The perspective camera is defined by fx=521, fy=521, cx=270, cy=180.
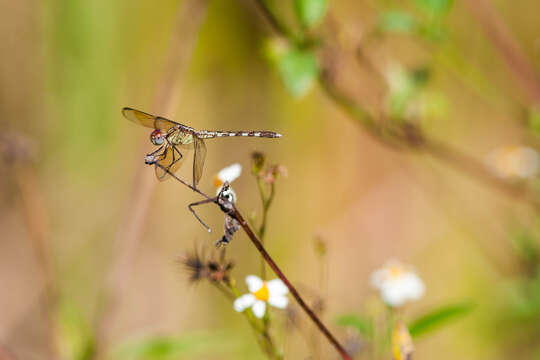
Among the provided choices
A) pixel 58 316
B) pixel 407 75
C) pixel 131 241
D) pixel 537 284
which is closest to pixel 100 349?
pixel 58 316

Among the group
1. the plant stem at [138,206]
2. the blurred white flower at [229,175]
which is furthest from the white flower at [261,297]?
the plant stem at [138,206]

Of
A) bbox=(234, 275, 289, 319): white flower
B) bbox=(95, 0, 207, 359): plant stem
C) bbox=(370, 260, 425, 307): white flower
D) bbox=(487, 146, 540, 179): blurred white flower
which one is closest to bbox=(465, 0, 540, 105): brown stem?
bbox=(487, 146, 540, 179): blurred white flower

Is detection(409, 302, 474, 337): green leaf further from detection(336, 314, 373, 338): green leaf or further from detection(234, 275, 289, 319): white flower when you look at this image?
detection(234, 275, 289, 319): white flower

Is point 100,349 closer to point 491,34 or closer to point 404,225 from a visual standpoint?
point 491,34

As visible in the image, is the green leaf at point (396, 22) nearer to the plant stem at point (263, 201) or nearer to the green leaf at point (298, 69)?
the green leaf at point (298, 69)

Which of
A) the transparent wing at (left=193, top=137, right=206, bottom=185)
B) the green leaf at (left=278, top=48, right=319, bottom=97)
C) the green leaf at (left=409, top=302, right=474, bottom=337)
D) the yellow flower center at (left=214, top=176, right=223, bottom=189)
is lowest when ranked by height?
the green leaf at (left=409, top=302, right=474, bottom=337)

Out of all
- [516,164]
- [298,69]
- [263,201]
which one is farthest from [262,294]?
[516,164]

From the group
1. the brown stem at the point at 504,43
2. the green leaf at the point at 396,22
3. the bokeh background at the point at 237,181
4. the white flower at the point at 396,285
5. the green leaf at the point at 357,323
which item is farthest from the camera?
the bokeh background at the point at 237,181
